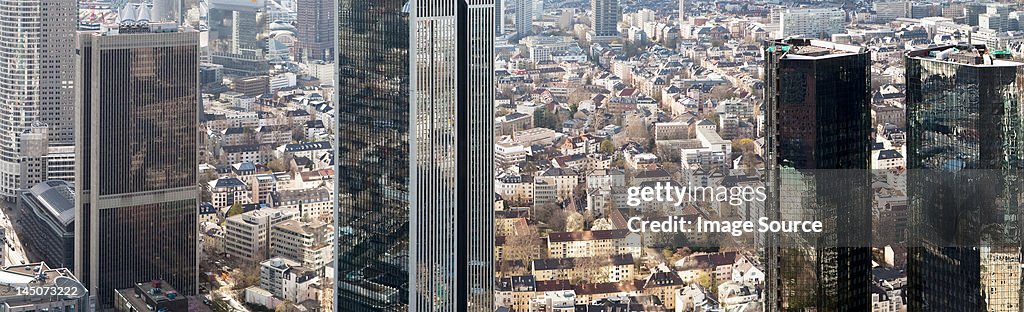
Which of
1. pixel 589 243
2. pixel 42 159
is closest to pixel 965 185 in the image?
pixel 589 243

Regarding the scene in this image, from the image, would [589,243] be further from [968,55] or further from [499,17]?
[968,55]

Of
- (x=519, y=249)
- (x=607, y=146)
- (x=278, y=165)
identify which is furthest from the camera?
(x=278, y=165)

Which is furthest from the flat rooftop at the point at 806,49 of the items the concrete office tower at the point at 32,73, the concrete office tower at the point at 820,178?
the concrete office tower at the point at 32,73

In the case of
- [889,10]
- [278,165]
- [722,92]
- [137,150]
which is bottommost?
[278,165]

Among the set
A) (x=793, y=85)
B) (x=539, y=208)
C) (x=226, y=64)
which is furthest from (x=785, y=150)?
(x=226, y=64)

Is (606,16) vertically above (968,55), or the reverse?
(606,16)

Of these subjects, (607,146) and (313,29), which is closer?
(607,146)

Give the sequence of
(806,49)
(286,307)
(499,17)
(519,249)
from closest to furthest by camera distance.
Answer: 1. (806,49)
2. (499,17)
3. (519,249)
4. (286,307)

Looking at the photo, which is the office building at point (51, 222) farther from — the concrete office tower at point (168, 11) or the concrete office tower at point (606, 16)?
the concrete office tower at point (606, 16)
